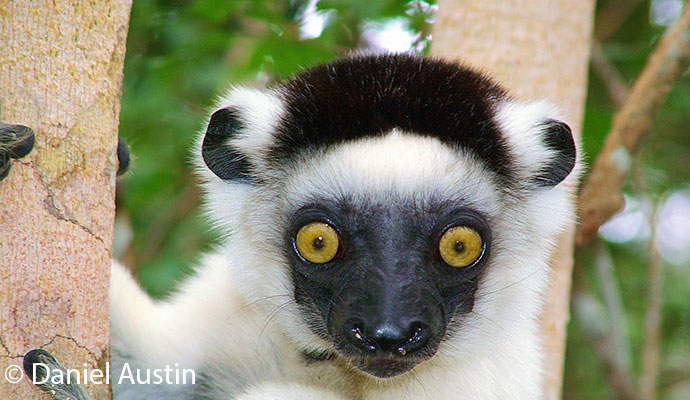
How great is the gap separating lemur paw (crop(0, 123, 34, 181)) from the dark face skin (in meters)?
0.92

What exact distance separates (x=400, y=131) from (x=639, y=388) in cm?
295

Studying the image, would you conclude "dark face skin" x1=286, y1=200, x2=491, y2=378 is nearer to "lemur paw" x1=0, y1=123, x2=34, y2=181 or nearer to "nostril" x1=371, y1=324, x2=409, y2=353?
"nostril" x1=371, y1=324, x2=409, y2=353

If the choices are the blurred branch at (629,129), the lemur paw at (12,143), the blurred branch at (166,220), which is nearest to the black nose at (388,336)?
the lemur paw at (12,143)

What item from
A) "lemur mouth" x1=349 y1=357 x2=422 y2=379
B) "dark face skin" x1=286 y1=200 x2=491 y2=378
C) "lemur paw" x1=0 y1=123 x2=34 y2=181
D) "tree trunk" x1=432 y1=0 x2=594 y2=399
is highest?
"tree trunk" x1=432 y1=0 x2=594 y2=399

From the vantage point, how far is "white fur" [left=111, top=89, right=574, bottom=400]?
8.34 ft

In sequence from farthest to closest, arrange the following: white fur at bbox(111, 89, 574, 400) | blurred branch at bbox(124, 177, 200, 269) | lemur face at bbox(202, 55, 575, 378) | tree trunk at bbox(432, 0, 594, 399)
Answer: blurred branch at bbox(124, 177, 200, 269), tree trunk at bbox(432, 0, 594, 399), white fur at bbox(111, 89, 574, 400), lemur face at bbox(202, 55, 575, 378)

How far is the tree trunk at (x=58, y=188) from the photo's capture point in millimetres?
1948

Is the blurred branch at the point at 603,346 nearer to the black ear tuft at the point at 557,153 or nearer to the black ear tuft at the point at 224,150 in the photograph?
the black ear tuft at the point at 557,153

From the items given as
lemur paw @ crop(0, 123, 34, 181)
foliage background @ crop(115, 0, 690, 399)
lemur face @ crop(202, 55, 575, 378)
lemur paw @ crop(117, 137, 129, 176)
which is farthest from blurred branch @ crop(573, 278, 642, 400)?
lemur paw @ crop(0, 123, 34, 181)

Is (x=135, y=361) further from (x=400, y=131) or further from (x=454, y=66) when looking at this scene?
(x=454, y=66)

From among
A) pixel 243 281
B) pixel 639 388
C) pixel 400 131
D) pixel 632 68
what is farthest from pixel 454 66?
pixel 632 68

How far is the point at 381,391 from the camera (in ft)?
8.63

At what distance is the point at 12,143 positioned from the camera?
1930mm

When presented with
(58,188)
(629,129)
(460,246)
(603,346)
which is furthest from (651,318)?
(58,188)
